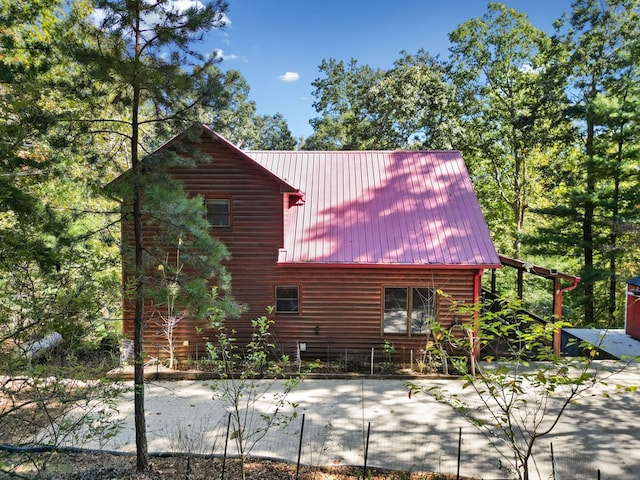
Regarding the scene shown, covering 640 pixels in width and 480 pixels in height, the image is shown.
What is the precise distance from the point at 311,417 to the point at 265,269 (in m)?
4.87

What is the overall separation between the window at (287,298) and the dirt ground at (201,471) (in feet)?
19.0

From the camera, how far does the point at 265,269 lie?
40.0ft

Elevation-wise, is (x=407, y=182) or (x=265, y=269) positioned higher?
(x=407, y=182)

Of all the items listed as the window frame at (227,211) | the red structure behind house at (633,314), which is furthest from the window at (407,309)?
the red structure behind house at (633,314)

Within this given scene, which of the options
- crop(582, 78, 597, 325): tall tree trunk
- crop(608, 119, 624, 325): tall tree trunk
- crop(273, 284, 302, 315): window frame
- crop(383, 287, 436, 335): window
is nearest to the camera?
crop(383, 287, 436, 335): window

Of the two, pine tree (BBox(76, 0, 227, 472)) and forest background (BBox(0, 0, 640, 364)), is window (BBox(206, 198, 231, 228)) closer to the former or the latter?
forest background (BBox(0, 0, 640, 364))

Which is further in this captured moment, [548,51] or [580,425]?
[548,51]

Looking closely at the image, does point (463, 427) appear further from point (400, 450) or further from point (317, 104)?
point (317, 104)

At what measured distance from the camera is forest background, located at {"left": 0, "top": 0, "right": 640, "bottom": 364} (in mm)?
5645

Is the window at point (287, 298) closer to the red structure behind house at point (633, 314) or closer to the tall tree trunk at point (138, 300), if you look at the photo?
the tall tree trunk at point (138, 300)

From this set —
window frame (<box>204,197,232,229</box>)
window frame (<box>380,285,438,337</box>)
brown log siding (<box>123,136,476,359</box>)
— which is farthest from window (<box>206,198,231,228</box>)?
window frame (<box>380,285,438,337</box>)

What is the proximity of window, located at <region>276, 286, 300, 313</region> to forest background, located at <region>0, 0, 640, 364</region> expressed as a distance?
459cm

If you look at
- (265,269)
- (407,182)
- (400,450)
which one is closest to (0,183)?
(265,269)

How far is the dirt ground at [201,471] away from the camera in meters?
6.00
